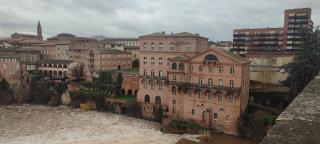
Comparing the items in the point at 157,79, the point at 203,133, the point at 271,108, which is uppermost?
the point at 157,79

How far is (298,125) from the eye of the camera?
19.9 ft

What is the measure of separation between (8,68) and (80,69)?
16689 mm

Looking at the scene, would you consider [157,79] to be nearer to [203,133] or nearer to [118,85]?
[118,85]

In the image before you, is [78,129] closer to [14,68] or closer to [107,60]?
[107,60]

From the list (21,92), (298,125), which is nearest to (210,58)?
(298,125)

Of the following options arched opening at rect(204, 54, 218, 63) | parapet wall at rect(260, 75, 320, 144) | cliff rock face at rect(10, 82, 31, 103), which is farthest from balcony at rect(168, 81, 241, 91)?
cliff rock face at rect(10, 82, 31, 103)

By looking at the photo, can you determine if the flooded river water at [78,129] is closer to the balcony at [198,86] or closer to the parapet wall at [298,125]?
the balcony at [198,86]

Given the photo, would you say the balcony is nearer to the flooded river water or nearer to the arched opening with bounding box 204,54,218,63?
the arched opening with bounding box 204,54,218,63

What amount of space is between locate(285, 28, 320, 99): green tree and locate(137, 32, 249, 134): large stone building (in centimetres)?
651

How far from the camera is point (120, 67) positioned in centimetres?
7262

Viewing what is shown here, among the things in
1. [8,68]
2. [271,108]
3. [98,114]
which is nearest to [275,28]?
[271,108]

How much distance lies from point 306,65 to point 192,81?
53.2ft

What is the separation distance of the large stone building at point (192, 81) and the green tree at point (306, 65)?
6512 millimetres

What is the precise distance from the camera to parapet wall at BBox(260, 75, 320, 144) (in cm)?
527
